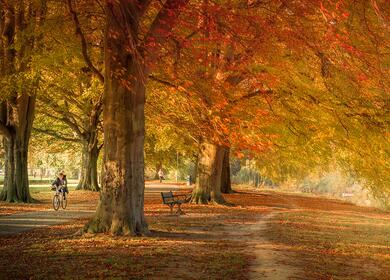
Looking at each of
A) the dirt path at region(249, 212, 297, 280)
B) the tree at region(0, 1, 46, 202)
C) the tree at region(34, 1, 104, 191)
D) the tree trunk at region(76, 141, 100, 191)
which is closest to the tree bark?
the tree at region(0, 1, 46, 202)

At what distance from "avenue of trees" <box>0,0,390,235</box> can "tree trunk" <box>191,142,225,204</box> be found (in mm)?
59

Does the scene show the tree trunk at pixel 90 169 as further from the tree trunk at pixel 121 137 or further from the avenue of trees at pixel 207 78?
the tree trunk at pixel 121 137

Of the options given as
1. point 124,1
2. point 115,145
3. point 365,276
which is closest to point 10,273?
point 115,145

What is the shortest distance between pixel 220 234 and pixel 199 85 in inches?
196

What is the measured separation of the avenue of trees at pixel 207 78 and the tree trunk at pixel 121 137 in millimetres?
29

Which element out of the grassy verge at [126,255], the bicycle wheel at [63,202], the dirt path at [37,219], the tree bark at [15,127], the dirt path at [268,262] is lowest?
the dirt path at [268,262]

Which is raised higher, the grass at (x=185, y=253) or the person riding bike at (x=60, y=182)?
the person riding bike at (x=60, y=182)

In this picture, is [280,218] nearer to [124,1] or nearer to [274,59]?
[274,59]

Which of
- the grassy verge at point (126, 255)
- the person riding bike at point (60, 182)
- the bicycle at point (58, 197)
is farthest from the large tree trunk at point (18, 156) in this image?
the grassy verge at point (126, 255)

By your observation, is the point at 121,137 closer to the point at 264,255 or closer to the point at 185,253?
the point at 185,253

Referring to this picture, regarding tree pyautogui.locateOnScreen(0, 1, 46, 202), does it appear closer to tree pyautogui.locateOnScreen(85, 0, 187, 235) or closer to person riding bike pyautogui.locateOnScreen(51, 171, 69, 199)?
person riding bike pyautogui.locateOnScreen(51, 171, 69, 199)

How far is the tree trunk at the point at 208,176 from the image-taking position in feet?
93.8

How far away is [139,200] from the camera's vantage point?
1505 cm

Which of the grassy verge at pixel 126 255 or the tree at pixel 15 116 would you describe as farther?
the tree at pixel 15 116
